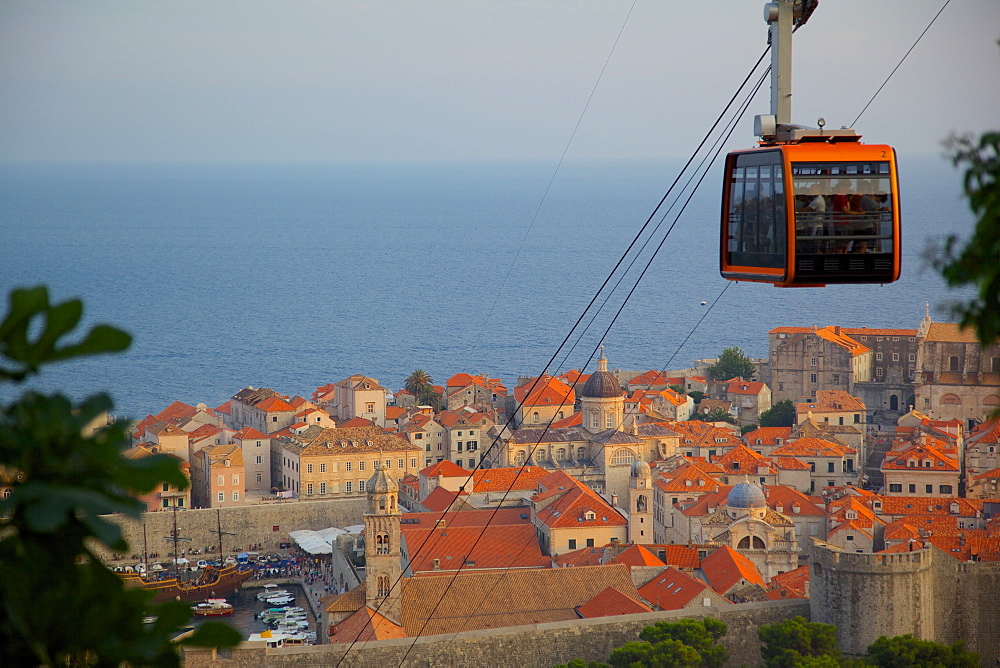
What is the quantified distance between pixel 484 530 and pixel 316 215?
129 meters

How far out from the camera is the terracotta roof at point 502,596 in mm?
18609

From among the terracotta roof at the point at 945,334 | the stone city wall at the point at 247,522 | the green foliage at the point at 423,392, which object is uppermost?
the terracotta roof at the point at 945,334

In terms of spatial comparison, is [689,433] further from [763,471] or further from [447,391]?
[447,391]

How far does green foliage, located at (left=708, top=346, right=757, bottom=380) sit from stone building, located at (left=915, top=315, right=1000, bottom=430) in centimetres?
601

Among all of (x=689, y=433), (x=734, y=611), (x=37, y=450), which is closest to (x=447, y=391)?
(x=689, y=433)

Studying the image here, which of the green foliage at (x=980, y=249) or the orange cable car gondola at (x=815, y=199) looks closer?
the green foliage at (x=980, y=249)

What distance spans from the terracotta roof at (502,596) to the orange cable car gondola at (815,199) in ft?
42.0

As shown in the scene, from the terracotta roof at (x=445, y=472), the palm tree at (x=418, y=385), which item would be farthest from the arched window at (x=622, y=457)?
the palm tree at (x=418, y=385)

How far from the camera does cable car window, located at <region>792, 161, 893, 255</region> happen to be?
20.6 ft

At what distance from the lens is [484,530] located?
75.9 feet

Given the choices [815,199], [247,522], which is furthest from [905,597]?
[247,522]

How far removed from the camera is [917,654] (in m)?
16.0

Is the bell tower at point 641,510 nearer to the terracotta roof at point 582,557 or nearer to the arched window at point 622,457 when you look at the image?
the terracotta roof at point 582,557

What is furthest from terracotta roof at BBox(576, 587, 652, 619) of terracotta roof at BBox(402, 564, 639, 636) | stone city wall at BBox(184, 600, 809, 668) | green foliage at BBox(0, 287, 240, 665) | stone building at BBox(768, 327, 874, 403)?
stone building at BBox(768, 327, 874, 403)
